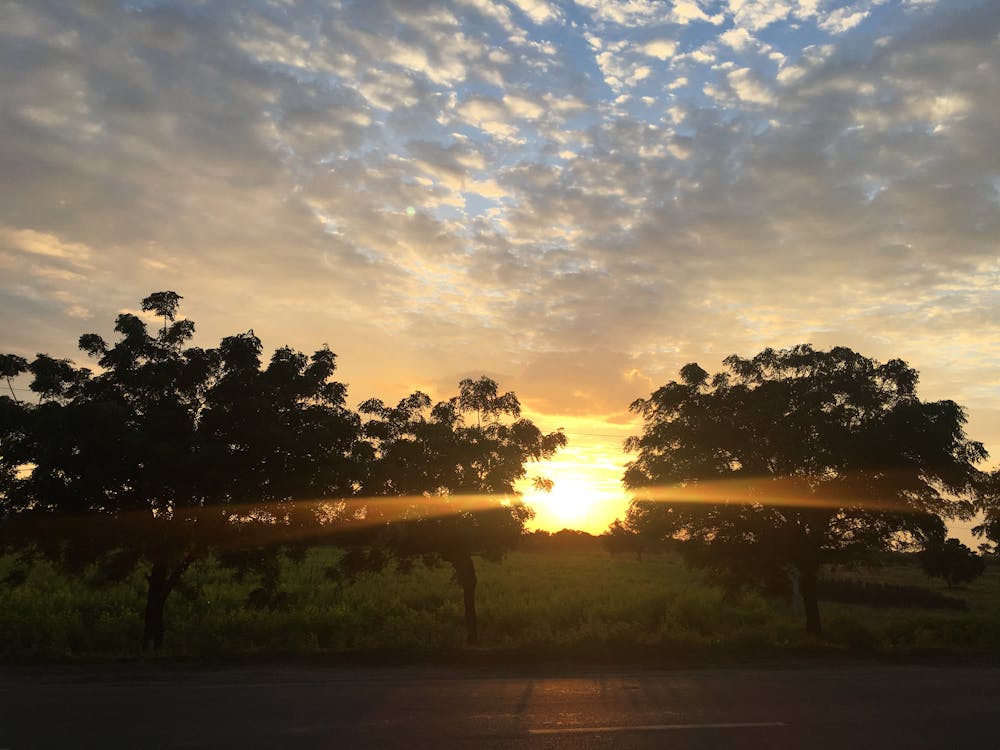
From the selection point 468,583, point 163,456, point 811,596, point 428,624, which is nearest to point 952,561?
point 811,596

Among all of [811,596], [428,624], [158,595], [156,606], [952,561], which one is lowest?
[428,624]

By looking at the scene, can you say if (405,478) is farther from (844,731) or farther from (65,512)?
(844,731)

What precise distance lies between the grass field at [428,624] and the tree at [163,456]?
5.01ft

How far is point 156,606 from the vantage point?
18.8 m

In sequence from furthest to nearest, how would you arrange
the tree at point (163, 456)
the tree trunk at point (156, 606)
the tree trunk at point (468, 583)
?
the tree trunk at point (468, 583) → the tree trunk at point (156, 606) → the tree at point (163, 456)

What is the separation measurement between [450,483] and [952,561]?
45.3 ft

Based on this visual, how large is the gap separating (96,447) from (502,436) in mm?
9834

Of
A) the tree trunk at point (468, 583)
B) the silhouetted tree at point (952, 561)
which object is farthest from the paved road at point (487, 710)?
the silhouetted tree at point (952, 561)

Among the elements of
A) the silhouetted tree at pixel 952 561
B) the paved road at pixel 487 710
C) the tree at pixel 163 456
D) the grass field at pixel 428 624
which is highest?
the tree at pixel 163 456

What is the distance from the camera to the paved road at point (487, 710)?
8.99 meters

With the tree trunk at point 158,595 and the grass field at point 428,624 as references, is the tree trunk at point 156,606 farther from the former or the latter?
the grass field at point 428,624

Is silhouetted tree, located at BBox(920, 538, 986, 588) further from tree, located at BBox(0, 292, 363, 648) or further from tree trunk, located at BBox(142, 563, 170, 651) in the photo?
tree trunk, located at BBox(142, 563, 170, 651)

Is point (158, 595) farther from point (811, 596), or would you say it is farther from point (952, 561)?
point (952, 561)

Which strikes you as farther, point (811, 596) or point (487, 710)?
point (811, 596)
